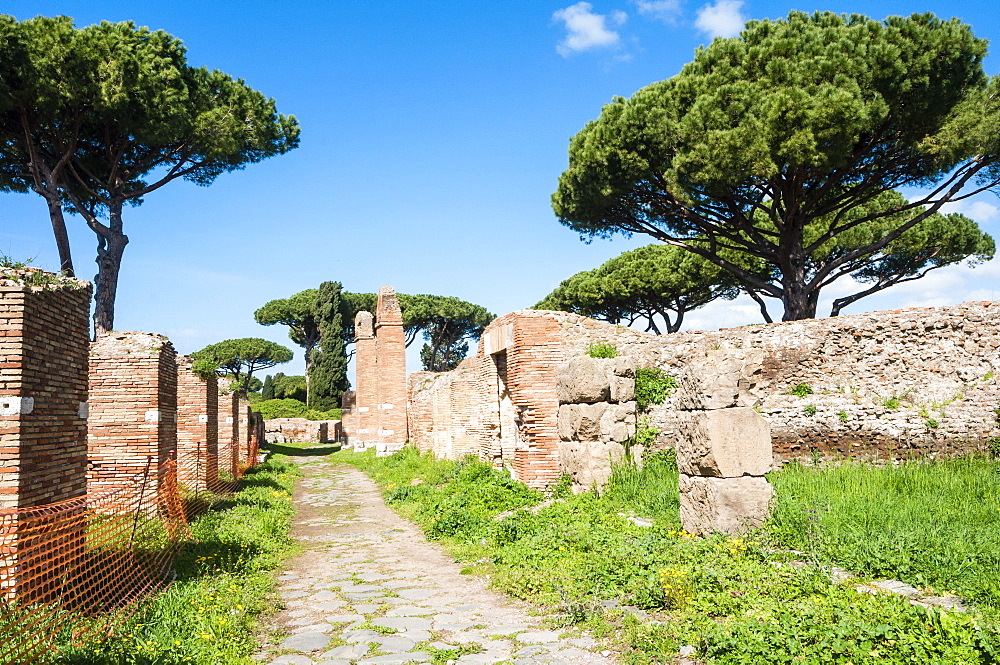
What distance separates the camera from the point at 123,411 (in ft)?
31.8

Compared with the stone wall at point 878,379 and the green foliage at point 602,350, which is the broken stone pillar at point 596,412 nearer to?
the green foliage at point 602,350

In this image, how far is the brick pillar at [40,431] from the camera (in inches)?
188

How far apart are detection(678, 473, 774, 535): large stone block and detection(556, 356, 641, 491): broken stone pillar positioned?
2860 mm

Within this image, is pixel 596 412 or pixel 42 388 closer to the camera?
pixel 42 388

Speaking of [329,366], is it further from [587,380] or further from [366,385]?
[587,380]

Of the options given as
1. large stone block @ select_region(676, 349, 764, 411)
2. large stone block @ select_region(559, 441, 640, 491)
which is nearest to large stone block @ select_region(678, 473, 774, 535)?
large stone block @ select_region(676, 349, 764, 411)

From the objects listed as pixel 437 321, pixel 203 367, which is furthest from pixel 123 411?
pixel 437 321

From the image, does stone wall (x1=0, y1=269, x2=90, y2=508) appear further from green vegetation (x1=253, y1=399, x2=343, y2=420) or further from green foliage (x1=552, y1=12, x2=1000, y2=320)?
green vegetation (x1=253, y1=399, x2=343, y2=420)

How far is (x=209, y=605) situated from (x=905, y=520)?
549 cm

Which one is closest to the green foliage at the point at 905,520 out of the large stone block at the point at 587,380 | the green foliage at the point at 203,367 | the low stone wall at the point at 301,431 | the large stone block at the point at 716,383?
the large stone block at the point at 716,383

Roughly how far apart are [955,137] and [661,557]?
13.7 m

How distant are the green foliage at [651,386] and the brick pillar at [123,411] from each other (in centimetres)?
689

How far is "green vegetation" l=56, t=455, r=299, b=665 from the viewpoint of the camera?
3.97 m

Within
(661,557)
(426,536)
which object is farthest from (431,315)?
(661,557)
